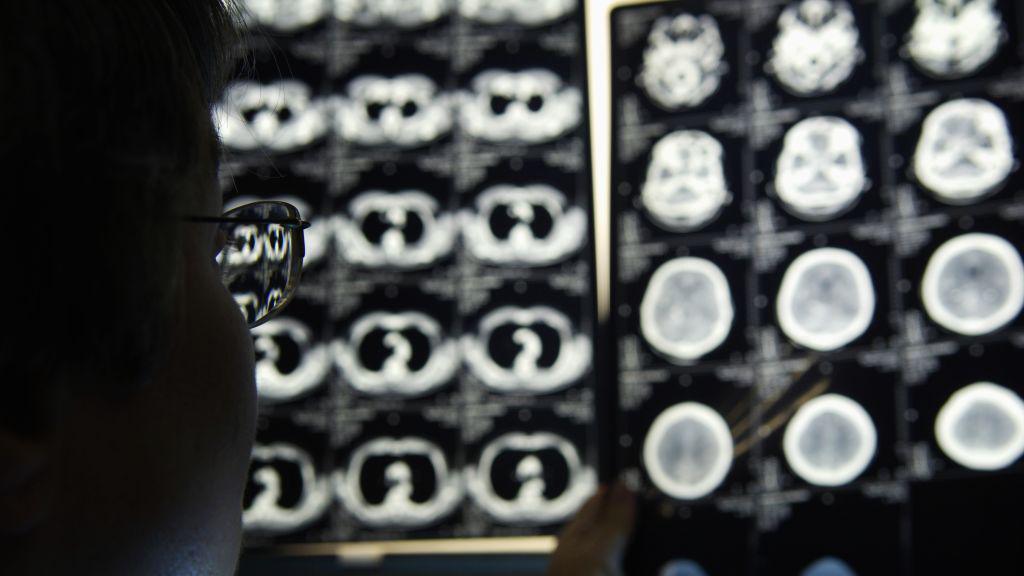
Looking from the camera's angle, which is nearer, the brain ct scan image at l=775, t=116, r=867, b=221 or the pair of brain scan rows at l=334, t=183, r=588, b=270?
the brain ct scan image at l=775, t=116, r=867, b=221

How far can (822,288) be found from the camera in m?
1.13

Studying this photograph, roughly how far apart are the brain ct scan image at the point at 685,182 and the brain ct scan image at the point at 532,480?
0.33 meters

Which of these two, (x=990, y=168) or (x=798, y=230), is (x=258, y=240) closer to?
(x=798, y=230)

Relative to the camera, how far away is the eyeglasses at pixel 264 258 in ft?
2.33

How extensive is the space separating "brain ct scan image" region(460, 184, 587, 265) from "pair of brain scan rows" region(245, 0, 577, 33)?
0.25 m

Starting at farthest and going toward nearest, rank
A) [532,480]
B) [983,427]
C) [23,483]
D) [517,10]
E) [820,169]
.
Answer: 1. [517,10]
2. [532,480]
3. [820,169]
4. [983,427]
5. [23,483]

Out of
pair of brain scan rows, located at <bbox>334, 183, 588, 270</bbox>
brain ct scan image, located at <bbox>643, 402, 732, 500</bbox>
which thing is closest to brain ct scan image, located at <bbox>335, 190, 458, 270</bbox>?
pair of brain scan rows, located at <bbox>334, 183, 588, 270</bbox>

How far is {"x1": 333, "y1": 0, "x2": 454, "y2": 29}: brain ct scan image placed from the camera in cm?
146

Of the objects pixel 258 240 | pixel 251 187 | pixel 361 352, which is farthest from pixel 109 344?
pixel 251 187

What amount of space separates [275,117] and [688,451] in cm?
79

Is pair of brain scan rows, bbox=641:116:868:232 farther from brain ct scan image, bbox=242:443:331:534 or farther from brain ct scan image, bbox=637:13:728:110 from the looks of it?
brain ct scan image, bbox=242:443:331:534

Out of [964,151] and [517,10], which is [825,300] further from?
[517,10]

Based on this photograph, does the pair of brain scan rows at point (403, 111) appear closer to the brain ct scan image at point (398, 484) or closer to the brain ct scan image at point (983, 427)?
the brain ct scan image at point (398, 484)

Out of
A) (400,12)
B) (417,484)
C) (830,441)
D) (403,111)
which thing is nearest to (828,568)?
(830,441)
